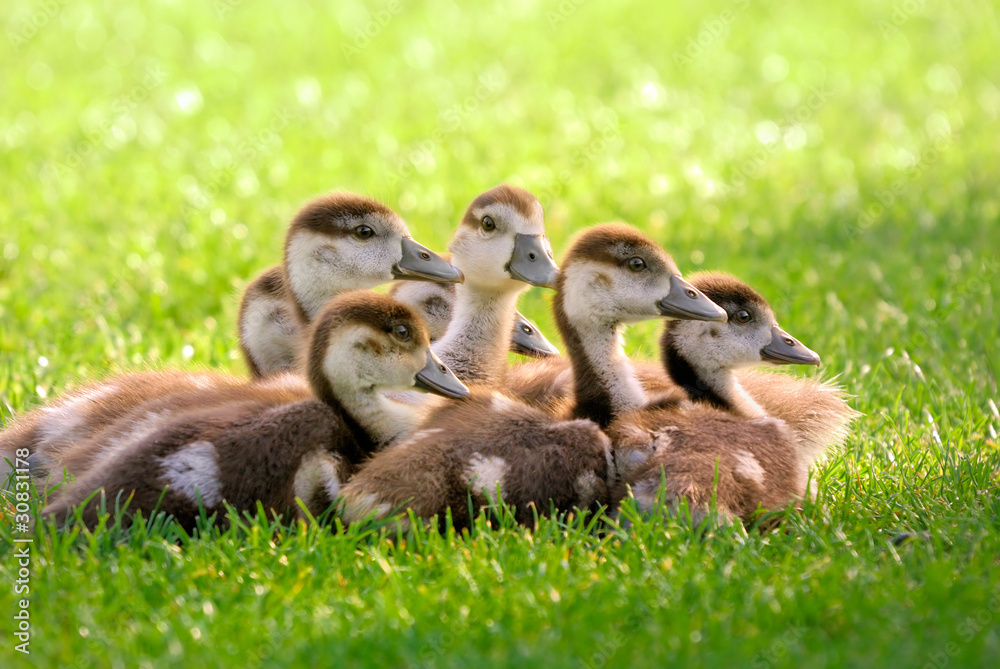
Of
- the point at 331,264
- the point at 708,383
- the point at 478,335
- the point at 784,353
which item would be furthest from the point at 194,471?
the point at 784,353

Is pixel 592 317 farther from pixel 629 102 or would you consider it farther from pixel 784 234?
pixel 629 102

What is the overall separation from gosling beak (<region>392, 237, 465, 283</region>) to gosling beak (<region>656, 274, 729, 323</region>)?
2.76 ft

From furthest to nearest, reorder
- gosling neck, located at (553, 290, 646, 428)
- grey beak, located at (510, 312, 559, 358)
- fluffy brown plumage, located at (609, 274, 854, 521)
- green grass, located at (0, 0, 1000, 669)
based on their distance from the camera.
→ grey beak, located at (510, 312, 559, 358) < gosling neck, located at (553, 290, 646, 428) < fluffy brown plumage, located at (609, 274, 854, 521) < green grass, located at (0, 0, 1000, 669)

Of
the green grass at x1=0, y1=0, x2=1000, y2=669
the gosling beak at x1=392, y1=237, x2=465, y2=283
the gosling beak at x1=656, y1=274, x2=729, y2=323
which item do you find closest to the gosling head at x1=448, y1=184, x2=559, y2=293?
the gosling beak at x1=392, y1=237, x2=465, y2=283

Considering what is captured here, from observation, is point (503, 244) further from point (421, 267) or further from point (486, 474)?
point (486, 474)

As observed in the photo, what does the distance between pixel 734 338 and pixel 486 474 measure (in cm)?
116

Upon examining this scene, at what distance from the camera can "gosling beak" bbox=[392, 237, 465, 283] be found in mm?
4715

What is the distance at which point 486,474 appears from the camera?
389 centimetres

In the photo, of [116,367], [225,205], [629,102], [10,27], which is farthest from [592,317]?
[10,27]

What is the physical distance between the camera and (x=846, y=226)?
337 inches

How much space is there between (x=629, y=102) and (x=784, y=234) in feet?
13.2

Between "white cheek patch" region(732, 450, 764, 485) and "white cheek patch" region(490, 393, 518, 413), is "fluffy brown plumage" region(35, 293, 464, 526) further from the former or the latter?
"white cheek patch" region(732, 450, 764, 485)

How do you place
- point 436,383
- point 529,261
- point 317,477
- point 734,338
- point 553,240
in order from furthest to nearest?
point 553,240 < point 529,261 < point 734,338 < point 436,383 < point 317,477

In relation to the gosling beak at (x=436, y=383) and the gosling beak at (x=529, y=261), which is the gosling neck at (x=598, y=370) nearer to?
the gosling beak at (x=529, y=261)
